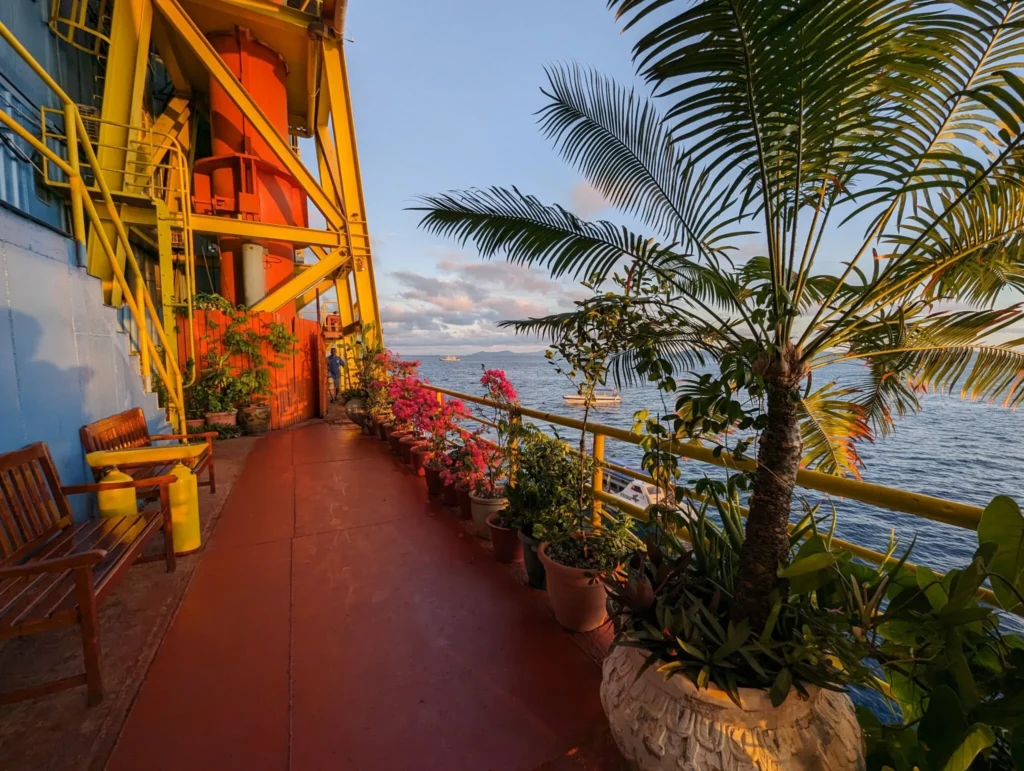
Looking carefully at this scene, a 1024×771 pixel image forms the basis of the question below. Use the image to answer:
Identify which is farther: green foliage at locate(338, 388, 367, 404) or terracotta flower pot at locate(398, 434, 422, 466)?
green foliage at locate(338, 388, 367, 404)

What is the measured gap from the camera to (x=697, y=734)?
1193 mm

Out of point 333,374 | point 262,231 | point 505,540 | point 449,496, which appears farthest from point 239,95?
point 505,540

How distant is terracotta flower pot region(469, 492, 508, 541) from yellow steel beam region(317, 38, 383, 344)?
597 cm

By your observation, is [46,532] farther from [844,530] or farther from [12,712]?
[844,530]

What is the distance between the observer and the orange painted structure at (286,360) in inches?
281

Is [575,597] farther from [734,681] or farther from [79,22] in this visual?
[79,22]

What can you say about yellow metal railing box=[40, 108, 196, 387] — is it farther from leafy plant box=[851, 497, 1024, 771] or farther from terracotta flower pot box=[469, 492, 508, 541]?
leafy plant box=[851, 497, 1024, 771]

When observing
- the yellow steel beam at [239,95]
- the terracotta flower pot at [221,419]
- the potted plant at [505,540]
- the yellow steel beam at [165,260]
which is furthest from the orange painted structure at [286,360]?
the potted plant at [505,540]

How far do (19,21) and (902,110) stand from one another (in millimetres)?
8134

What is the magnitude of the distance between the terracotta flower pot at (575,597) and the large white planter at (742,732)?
82 centimetres

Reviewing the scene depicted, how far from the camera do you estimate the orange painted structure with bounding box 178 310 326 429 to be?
23.4ft

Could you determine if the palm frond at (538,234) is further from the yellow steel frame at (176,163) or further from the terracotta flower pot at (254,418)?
the terracotta flower pot at (254,418)

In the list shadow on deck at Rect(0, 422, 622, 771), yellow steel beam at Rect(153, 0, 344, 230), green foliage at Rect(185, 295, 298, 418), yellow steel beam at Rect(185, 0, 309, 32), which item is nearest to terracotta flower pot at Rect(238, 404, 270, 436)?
green foliage at Rect(185, 295, 298, 418)

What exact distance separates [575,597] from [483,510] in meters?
1.23
